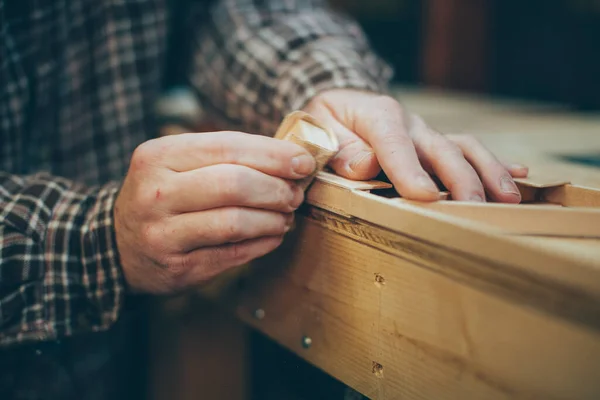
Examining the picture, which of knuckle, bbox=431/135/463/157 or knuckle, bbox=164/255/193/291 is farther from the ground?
knuckle, bbox=431/135/463/157

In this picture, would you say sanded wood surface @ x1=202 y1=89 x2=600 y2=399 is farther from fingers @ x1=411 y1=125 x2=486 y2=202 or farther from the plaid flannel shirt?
the plaid flannel shirt

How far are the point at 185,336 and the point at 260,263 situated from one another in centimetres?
37

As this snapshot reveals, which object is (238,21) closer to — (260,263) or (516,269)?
(260,263)

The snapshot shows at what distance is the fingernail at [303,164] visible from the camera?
1.82ft

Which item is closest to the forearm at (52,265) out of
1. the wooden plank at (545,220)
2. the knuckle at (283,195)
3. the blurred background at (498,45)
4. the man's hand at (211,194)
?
the man's hand at (211,194)

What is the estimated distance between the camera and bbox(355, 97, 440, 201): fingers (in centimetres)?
51

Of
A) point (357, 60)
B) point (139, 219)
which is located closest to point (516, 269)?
point (139, 219)

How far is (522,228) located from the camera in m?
0.47

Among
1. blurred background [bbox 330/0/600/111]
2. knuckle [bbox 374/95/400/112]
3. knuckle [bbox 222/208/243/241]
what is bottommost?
knuckle [bbox 222/208/243/241]

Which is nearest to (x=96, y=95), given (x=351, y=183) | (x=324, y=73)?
(x=324, y=73)

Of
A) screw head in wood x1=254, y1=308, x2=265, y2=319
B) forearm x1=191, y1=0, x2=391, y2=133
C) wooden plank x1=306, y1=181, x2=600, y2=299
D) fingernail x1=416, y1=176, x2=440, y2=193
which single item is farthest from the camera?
forearm x1=191, y1=0, x2=391, y2=133

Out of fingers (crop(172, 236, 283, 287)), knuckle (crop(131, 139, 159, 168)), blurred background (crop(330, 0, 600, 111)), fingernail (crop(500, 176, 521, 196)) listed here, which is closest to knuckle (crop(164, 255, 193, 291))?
fingers (crop(172, 236, 283, 287))

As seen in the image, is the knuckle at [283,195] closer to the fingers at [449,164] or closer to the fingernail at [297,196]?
the fingernail at [297,196]

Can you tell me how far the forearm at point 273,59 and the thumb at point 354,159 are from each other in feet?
0.67
